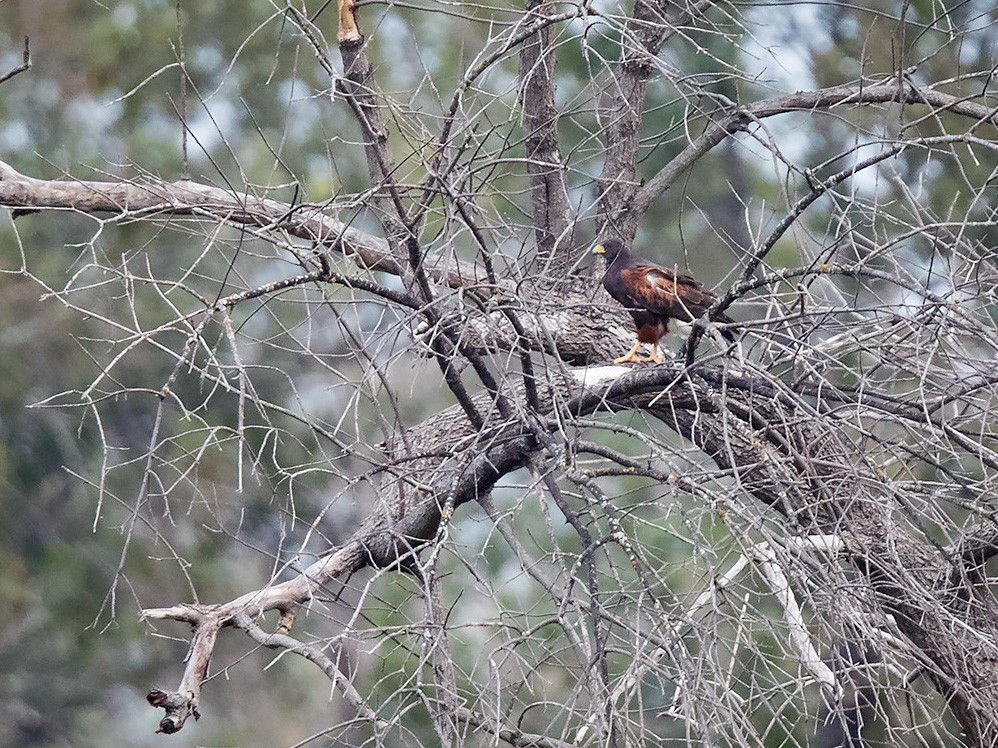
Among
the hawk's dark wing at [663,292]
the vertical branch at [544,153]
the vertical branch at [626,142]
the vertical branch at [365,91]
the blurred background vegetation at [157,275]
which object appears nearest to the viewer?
the vertical branch at [365,91]

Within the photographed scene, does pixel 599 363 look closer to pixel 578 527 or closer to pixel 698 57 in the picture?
pixel 578 527

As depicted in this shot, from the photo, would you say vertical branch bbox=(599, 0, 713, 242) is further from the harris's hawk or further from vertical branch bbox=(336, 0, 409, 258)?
vertical branch bbox=(336, 0, 409, 258)

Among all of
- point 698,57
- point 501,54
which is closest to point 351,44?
point 501,54

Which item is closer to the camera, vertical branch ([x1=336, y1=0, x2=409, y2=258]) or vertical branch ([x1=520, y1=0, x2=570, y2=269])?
vertical branch ([x1=336, y1=0, x2=409, y2=258])

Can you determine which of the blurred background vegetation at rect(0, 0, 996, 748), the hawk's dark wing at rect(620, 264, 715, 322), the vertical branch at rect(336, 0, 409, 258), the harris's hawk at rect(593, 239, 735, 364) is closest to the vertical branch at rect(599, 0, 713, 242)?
the harris's hawk at rect(593, 239, 735, 364)

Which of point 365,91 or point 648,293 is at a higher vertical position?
point 365,91

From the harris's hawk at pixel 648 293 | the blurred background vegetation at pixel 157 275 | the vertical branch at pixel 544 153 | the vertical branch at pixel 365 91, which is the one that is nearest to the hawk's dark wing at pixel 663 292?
the harris's hawk at pixel 648 293

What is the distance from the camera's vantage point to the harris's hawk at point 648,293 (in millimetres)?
4191

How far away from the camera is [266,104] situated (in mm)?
7309

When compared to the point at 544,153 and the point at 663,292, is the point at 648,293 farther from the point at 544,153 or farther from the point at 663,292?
the point at 544,153

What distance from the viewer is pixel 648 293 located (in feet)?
14.0

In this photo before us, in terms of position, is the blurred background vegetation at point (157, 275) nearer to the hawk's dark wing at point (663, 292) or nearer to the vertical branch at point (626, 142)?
the vertical branch at point (626, 142)

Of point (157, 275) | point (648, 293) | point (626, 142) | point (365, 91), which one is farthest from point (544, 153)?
point (157, 275)

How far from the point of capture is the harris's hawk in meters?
4.19
